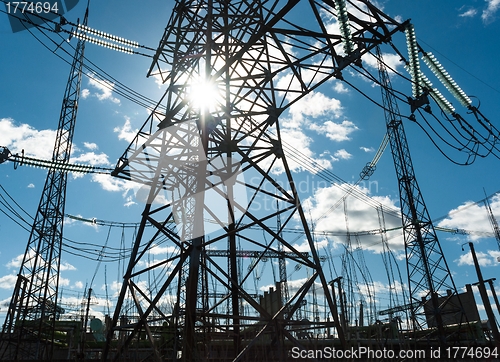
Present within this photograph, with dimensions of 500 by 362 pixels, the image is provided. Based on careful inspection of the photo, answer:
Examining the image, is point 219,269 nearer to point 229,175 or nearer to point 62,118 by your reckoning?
point 229,175

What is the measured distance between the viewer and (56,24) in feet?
50.5

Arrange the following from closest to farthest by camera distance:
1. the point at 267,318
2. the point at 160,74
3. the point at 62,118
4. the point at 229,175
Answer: the point at 267,318, the point at 229,175, the point at 160,74, the point at 62,118

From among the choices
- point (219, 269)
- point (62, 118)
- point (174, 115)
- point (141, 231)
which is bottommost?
point (219, 269)

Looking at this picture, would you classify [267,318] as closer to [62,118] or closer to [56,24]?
[56,24]

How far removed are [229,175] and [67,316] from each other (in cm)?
2801

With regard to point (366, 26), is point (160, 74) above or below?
above

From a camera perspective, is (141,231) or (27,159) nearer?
(141,231)

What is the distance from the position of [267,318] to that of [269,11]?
8.05 m

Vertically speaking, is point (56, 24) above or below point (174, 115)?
above

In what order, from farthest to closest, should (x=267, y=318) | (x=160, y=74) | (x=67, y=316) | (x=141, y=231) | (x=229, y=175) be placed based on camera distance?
(x=67, y=316), (x=160, y=74), (x=229, y=175), (x=141, y=231), (x=267, y=318)

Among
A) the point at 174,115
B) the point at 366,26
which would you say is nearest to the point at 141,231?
the point at 174,115

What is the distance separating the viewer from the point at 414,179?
3559cm

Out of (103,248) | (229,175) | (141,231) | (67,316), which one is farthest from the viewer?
(67,316)

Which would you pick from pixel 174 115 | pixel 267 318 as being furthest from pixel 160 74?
pixel 267 318
